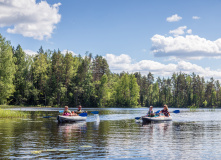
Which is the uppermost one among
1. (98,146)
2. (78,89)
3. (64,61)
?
(64,61)

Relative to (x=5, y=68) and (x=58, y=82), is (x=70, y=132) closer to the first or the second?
(x=5, y=68)

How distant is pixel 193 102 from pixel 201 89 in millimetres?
9506

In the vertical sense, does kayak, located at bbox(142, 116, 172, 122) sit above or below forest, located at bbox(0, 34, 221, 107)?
below

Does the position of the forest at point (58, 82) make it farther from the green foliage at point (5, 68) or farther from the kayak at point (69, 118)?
the kayak at point (69, 118)

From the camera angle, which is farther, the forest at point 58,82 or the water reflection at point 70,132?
the forest at point 58,82

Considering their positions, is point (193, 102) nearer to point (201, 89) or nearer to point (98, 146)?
point (201, 89)

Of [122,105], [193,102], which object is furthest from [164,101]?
[122,105]

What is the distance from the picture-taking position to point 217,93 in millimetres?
154125

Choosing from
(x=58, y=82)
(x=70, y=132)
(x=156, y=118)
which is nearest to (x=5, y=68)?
(x=58, y=82)

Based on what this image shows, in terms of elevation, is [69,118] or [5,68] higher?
[5,68]

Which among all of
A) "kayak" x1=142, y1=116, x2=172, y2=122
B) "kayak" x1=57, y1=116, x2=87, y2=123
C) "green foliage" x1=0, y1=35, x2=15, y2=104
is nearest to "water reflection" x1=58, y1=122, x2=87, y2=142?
"kayak" x1=57, y1=116, x2=87, y2=123

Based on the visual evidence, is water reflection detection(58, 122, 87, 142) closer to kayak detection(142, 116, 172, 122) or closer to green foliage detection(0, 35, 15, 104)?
kayak detection(142, 116, 172, 122)

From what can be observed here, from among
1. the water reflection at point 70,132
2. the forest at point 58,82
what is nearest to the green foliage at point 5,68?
the forest at point 58,82

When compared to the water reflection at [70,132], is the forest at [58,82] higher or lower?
higher
